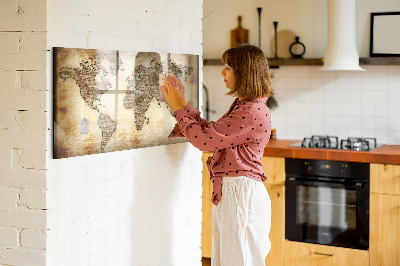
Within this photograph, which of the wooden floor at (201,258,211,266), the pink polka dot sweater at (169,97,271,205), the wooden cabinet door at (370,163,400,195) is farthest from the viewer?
the wooden floor at (201,258,211,266)

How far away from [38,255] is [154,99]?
940mm

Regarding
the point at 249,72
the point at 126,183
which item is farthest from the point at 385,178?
the point at 126,183

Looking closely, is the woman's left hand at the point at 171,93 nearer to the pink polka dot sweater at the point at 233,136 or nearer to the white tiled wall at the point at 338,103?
the pink polka dot sweater at the point at 233,136

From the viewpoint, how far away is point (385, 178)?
4.03 meters

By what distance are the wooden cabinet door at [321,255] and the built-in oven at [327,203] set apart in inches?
1.5

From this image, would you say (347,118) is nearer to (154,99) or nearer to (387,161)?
(387,161)

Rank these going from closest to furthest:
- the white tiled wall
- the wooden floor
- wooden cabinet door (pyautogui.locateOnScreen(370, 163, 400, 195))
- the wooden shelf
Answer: wooden cabinet door (pyautogui.locateOnScreen(370, 163, 400, 195)), the wooden shelf, the white tiled wall, the wooden floor

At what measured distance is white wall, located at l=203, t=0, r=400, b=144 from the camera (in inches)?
185

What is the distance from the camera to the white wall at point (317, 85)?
4.69m

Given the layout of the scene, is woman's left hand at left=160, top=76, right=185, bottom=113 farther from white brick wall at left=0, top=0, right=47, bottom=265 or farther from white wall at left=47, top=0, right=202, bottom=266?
white brick wall at left=0, top=0, right=47, bottom=265

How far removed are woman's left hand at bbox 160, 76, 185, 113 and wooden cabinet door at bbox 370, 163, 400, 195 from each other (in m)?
1.81

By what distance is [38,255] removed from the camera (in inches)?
90.5

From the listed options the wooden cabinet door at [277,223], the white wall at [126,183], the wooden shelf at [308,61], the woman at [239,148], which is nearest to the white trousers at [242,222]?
the woman at [239,148]

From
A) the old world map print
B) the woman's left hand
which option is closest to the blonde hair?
the woman's left hand
